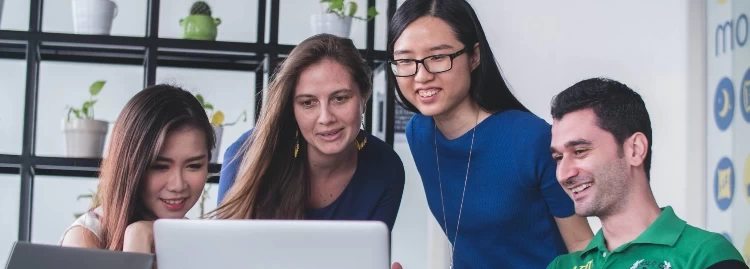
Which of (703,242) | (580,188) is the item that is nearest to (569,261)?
(580,188)

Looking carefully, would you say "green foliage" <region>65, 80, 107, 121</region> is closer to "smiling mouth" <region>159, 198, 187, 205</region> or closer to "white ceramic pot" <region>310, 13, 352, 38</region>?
"white ceramic pot" <region>310, 13, 352, 38</region>

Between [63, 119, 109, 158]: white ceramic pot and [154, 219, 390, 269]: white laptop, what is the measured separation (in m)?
2.38

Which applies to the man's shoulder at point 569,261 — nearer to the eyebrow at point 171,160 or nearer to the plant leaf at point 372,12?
the eyebrow at point 171,160

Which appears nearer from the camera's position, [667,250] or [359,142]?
[667,250]

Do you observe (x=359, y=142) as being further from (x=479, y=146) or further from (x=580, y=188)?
(x=580, y=188)

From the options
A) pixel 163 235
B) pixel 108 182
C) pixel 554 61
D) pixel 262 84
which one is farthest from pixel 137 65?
pixel 163 235

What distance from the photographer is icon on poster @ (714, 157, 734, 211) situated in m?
3.52

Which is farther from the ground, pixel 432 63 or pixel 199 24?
pixel 199 24

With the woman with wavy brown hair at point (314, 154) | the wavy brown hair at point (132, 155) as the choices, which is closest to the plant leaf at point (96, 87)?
the woman with wavy brown hair at point (314, 154)

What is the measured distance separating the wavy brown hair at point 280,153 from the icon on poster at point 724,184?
6.45ft

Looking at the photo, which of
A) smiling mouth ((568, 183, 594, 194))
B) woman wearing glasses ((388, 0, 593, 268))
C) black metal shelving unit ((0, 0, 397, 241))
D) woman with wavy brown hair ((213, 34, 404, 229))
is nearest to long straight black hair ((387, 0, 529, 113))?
woman wearing glasses ((388, 0, 593, 268))

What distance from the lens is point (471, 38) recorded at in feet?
6.51

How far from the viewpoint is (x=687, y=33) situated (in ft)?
12.5

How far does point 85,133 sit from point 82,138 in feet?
0.07
